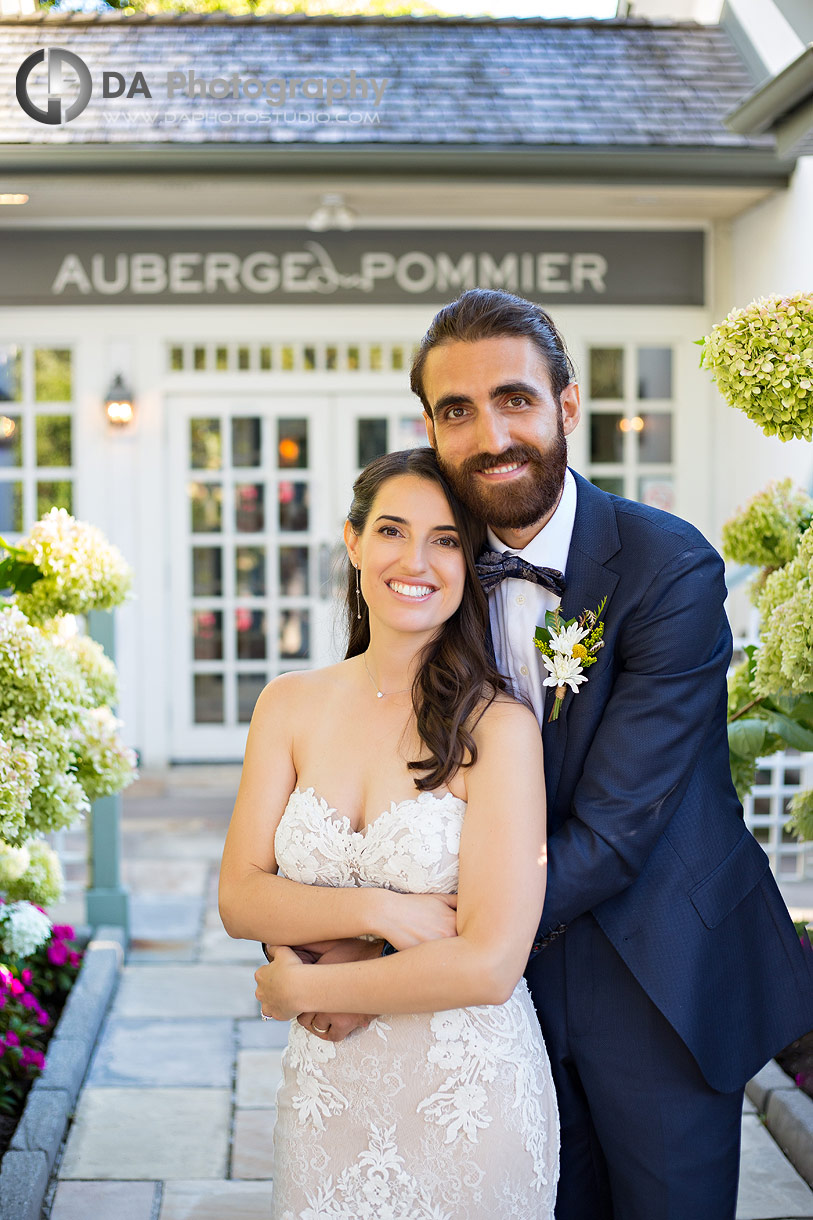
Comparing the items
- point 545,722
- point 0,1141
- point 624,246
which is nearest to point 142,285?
point 624,246

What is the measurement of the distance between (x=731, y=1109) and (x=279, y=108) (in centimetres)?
616

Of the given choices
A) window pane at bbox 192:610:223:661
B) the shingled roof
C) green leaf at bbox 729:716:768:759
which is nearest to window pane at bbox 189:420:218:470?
window pane at bbox 192:610:223:661

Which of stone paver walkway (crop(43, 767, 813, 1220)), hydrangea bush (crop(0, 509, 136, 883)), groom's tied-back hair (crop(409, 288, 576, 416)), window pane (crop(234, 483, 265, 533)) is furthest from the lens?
window pane (crop(234, 483, 265, 533))

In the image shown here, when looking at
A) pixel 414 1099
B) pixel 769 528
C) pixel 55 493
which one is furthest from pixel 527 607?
pixel 55 493

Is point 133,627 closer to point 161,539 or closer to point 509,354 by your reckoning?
point 161,539

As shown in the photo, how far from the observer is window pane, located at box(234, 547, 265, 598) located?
26.0 ft

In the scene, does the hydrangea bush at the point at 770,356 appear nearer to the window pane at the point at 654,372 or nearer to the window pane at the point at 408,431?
the window pane at the point at 408,431

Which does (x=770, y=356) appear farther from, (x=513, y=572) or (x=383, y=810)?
(x=383, y=810)

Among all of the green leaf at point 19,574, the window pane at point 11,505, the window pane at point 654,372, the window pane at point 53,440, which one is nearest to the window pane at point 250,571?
the window pane at point 53,440

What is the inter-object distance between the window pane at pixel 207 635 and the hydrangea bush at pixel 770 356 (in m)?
6.10

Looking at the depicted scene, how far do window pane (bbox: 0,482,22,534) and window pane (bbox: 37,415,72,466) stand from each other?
0.24 metres

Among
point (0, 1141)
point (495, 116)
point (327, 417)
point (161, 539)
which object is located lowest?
point (0, 1141)

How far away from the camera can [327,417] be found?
7.79 m

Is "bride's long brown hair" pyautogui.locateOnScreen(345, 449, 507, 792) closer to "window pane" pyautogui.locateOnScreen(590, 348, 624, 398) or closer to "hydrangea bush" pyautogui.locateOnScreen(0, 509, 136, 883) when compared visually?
"hydrangea bush" pyautogui.locateOnScreen(0, 509, 136, 883)
